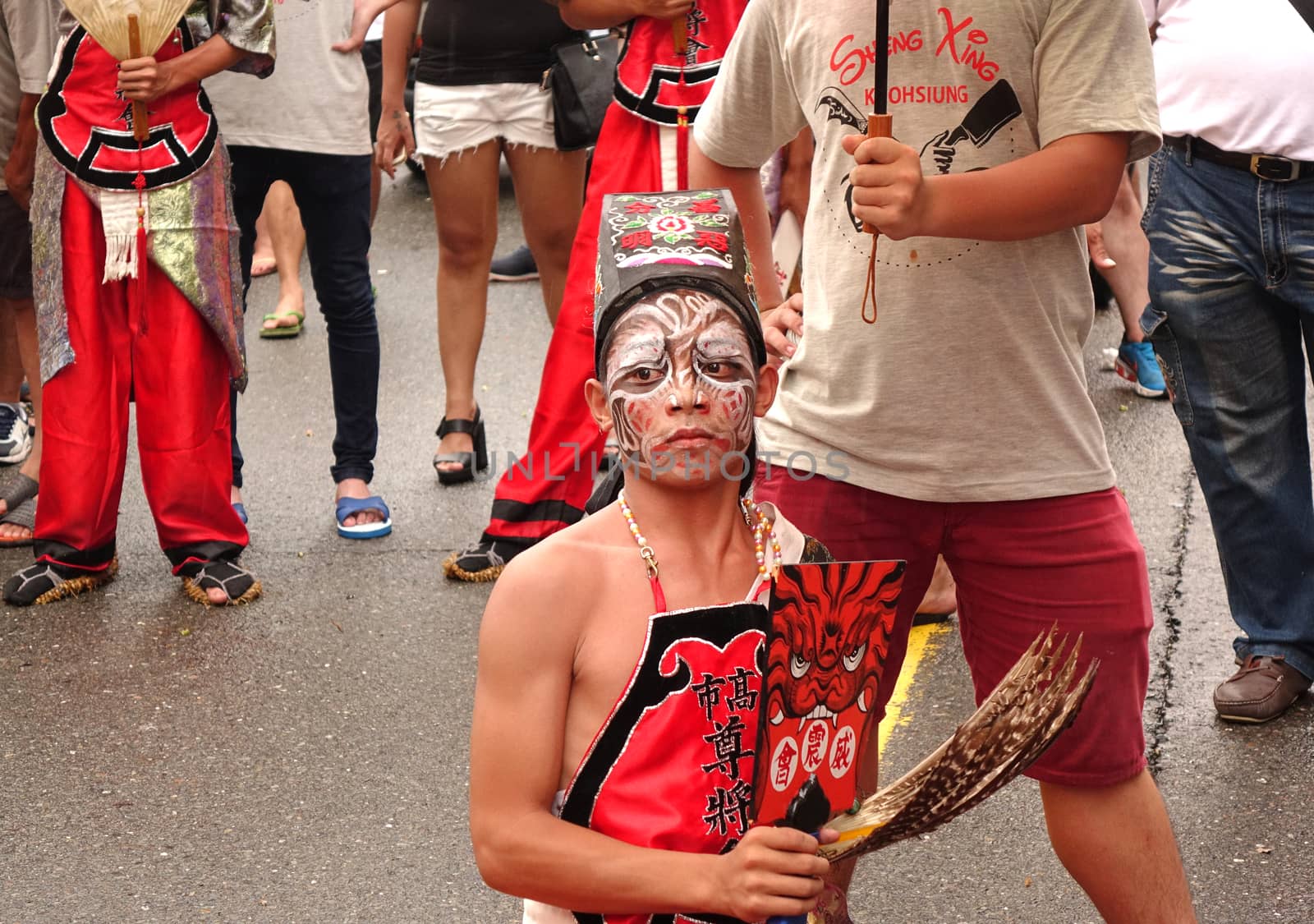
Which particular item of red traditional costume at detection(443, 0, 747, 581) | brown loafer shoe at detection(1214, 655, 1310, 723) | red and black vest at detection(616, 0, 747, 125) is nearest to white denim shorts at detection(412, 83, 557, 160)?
red traditional costume at detection(443, 0, 747, 581)

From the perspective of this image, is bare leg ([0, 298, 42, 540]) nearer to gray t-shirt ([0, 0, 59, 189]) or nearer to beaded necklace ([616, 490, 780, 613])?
gray t-shirt ([0, 0, 59, 189])

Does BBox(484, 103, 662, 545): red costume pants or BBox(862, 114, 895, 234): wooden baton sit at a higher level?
BBox(862, 114, 895, 234): wooden baton

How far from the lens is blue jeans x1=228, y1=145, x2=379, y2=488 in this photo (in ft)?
16.5

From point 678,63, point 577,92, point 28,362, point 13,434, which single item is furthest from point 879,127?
point 13,434

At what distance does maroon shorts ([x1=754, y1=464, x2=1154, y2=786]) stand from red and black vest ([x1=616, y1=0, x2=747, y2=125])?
80.3 inches

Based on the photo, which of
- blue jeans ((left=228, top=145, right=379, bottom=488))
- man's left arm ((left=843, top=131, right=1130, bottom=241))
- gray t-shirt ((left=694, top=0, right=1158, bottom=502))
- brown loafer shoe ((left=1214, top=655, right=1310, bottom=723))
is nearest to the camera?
man's left arm ((left=843, top=131, right=1130, bottom=241))

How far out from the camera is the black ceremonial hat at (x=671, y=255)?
210 centimetres

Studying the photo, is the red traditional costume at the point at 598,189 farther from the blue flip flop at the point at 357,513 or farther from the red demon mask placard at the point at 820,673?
the red demon mask placard at the point at 820,673

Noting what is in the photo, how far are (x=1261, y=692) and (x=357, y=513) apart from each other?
9.09 feet

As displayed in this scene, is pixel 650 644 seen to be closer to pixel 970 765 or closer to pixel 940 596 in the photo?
pixel 970 765

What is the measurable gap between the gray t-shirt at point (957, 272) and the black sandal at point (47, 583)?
9.73 ft

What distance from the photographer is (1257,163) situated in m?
3.65

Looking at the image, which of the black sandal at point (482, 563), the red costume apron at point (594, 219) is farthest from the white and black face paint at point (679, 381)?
the black sandal at point (482, 563)

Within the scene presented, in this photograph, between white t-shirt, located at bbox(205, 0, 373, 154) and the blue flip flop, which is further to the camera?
the blue flip flop
